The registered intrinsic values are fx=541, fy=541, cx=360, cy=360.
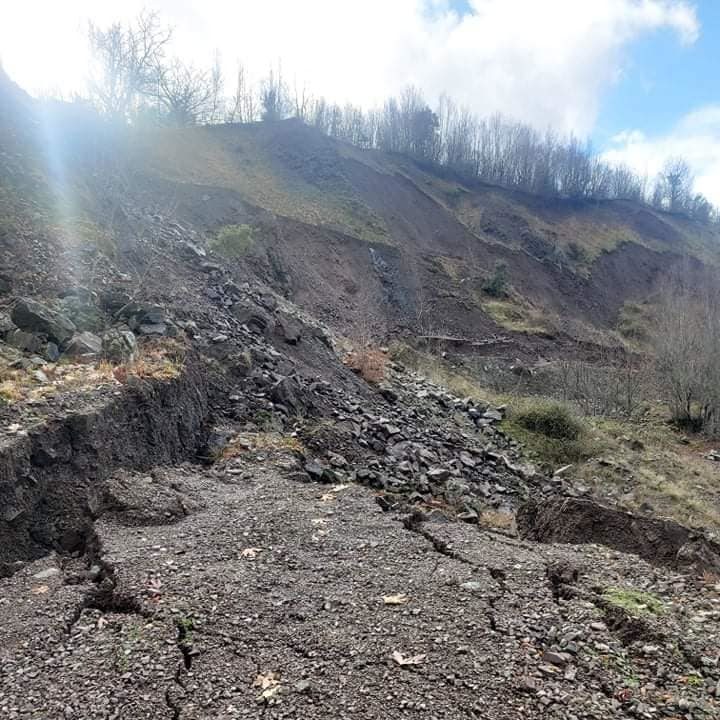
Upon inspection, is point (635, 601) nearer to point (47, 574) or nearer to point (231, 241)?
point (47, 574)

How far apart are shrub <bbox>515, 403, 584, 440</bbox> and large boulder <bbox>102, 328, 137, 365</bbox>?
975cm

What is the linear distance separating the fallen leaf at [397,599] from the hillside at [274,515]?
1cm

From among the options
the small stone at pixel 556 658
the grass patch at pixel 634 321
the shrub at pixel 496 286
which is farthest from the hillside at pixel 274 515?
the grass patch at pixel 634 321

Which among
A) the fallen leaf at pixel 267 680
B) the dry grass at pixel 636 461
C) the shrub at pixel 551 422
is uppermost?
the fallen leaf at pixel 267 680

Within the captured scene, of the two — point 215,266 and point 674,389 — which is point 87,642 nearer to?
point 215,266

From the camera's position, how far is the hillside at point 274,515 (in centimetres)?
313

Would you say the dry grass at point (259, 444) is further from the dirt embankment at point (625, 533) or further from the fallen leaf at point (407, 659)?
the fallen leaf at point (407, 659)

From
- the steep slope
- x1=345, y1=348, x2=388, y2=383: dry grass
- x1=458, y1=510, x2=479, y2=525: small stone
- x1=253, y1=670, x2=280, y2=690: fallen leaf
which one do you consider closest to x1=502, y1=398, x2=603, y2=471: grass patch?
x1=345, y1=348, x2=388, y2=383: dry grass

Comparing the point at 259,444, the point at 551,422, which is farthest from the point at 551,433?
the point at 259,444

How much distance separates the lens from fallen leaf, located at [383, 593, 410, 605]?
12.9 feet

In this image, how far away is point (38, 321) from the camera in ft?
24.3

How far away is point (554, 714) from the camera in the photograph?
9.43 feet

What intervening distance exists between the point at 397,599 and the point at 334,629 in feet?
1.90

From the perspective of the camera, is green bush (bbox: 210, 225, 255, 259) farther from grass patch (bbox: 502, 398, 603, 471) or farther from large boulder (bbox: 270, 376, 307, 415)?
grass patch (bbox: 502, 398, 603, 471)
